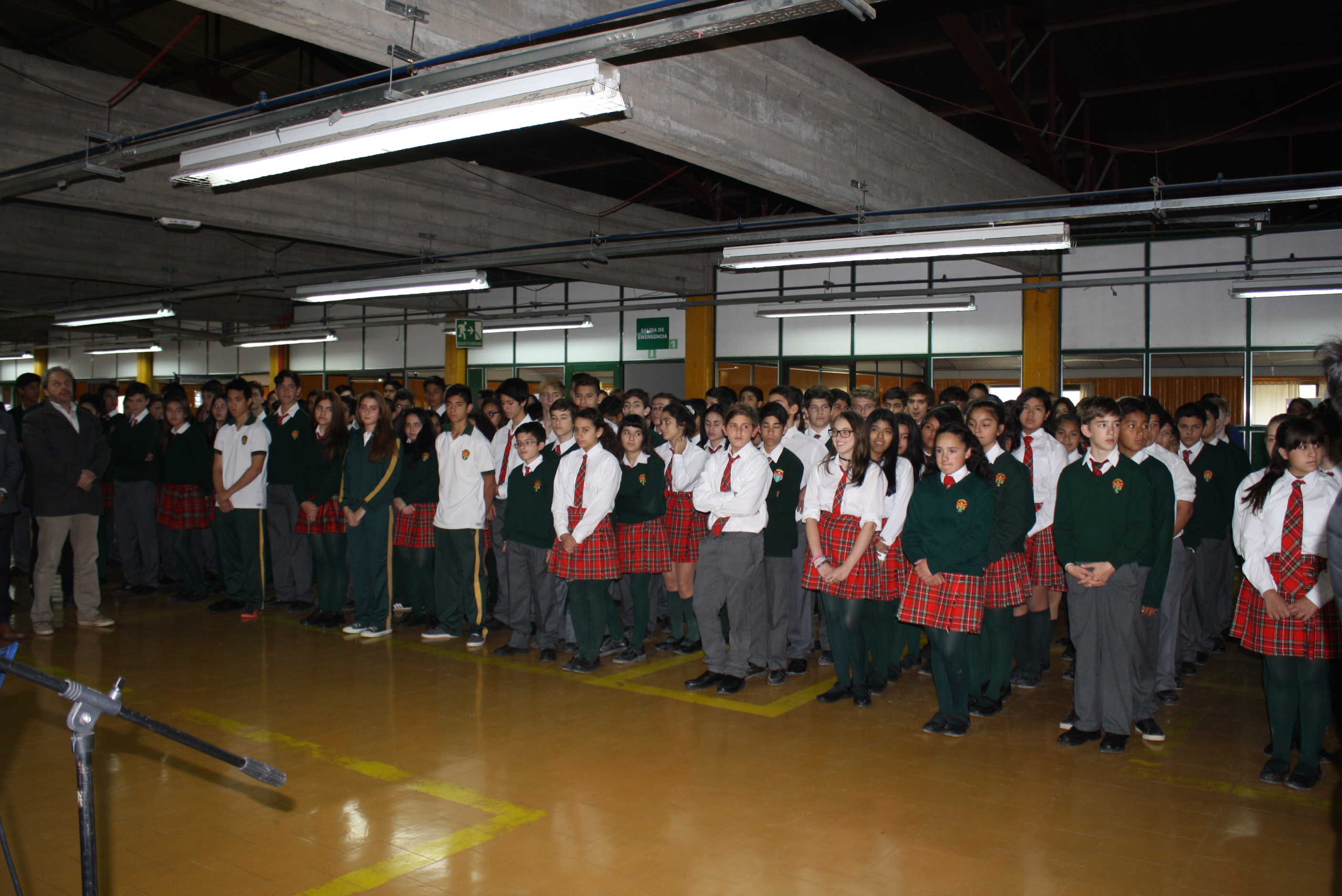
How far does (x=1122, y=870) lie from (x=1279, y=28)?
29.5ft

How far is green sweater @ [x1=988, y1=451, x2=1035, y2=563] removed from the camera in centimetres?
490

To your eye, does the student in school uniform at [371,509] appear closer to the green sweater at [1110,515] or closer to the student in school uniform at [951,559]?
the student in school uniform at [951,559]

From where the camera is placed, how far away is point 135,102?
7691 mm

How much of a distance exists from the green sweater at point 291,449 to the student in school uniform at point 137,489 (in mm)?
1431

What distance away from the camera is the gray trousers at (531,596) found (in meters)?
6.30

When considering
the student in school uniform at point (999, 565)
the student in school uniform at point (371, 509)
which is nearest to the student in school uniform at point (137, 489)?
the student in school uniform at point (371, 509)

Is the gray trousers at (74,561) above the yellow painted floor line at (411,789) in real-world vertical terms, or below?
above

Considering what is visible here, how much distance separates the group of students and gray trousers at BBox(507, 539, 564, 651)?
2cm

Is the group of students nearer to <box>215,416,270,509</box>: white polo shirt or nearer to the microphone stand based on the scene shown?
<box>215,416,270,509</box>: white polo shirt

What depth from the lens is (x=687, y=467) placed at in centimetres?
646

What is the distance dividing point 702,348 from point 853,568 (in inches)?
432

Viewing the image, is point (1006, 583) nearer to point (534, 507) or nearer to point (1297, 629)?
point (1297, 629)

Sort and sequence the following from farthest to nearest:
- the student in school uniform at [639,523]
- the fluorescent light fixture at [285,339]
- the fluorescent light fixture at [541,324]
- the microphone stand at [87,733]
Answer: the fluorescent light fixture at [285,339], the fluorescent light fixture at [541,324], the student in school uniform at [639,523], the microphone stand at [87,733]

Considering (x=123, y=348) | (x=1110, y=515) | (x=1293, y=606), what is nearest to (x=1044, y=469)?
(x=1110, y=515)
